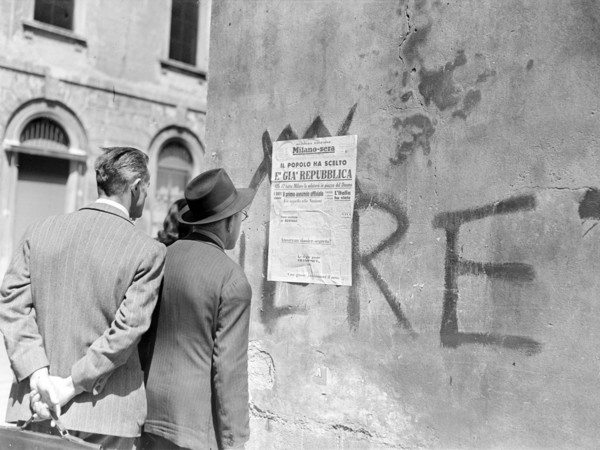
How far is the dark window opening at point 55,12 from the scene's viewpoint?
1351 cm

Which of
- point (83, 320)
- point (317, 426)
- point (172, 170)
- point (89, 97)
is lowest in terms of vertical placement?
point (317, 426)

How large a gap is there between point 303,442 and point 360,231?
4.35 ft

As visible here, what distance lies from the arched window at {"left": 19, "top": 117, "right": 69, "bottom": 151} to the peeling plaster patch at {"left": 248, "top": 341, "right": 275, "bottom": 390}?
11.3m

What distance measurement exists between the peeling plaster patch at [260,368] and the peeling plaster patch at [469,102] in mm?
1874

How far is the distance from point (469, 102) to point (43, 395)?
2.41 m

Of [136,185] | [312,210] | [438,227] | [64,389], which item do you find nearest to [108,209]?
[136,185]

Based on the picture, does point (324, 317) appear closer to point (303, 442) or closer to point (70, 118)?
point (303, 442)

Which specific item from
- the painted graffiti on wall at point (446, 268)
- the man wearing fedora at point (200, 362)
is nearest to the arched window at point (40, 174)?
the painted graffiti on wall at point (446, 268)

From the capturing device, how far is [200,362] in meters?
2.32

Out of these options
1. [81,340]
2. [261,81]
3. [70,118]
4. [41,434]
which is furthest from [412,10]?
[70,118]

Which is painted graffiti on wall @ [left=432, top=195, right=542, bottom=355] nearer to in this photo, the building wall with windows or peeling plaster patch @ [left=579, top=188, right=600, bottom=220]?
peeling plaster patch @ [left=579, top=188, right=600, bottom=220]

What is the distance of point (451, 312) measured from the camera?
3.10 metres

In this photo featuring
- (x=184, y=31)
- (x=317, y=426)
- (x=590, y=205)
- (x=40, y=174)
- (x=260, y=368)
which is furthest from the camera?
(x=184, y=31)

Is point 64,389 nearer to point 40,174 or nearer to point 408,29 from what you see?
point 408,29
